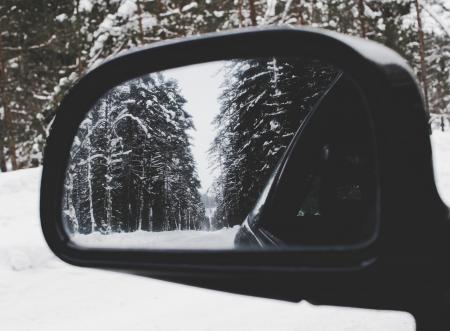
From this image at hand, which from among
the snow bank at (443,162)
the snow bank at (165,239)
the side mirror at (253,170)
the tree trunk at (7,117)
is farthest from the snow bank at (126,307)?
the tree trunk at (7,117)

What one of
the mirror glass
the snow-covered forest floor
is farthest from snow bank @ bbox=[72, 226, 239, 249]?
the snow-covered forest floor

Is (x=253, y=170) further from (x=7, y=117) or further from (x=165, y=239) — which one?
(x=7, y=117)

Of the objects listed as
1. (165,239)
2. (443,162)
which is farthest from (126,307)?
(443,162)

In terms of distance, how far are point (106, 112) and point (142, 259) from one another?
0.58 m

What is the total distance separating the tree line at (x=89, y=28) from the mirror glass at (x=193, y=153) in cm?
1662

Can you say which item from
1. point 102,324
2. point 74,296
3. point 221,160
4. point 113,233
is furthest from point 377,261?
point 74,296

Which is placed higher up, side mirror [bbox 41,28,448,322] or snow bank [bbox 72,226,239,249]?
side mirror [bbox 41,28,448,322]

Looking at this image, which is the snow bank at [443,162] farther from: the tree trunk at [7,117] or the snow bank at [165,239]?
the tree trunk at [7,117]

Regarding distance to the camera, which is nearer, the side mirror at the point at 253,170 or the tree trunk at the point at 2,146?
the side mirror at the point at 253,170

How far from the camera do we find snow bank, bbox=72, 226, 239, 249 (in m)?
1.31

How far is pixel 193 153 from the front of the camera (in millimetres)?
1492

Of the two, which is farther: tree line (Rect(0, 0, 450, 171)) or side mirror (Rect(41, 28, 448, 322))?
tree line (Rect(0, 0, 450, 171))

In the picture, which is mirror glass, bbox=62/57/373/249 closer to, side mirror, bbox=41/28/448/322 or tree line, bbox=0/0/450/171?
side mirror, bbox=41/28/448/322

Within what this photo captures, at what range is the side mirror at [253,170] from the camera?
3.10 ft
